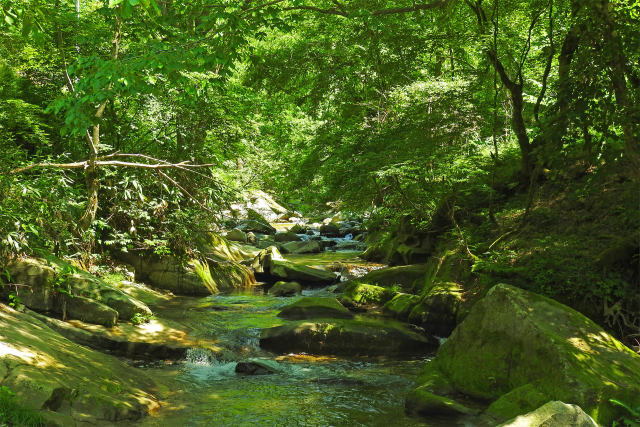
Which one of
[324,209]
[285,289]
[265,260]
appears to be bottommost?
[285,289]

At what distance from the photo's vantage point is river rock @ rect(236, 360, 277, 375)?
691 cm

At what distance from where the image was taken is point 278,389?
6242 millimetres

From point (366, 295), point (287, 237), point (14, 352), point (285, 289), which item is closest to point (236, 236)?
point (287, 237)

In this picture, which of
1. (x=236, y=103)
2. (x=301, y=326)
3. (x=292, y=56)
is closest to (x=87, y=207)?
(x=236, y=103)

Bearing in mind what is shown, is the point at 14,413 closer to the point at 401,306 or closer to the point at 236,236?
the point at 401,306

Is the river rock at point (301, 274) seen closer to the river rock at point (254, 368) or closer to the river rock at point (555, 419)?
the river rock at point (254, 368)

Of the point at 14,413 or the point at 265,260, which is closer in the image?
the point at 14,413

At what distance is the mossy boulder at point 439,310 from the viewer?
898 cm

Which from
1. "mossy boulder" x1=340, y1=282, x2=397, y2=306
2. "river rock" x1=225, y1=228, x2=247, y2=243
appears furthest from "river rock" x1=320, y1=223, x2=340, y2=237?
"mossy boulder" x1=340, y1=282, x2=397, y2=306

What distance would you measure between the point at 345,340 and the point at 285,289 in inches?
185

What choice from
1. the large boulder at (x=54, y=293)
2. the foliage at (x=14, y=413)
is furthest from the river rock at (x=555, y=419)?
the large boulder at (x=54, y=293)

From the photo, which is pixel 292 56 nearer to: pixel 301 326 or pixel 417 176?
pixel 417 176

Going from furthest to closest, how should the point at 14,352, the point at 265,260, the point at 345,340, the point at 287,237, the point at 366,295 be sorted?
the point at 287,237 < the point at 265,260 < the point at 366,295 < the point at 345,340 < the point at 14,352

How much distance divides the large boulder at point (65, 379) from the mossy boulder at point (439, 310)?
518 centimetres
